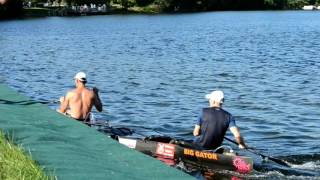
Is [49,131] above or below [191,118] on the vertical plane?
above

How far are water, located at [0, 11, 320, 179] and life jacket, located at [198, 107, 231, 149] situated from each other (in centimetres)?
126

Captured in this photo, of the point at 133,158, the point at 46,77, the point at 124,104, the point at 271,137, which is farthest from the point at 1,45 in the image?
the point at 133,158

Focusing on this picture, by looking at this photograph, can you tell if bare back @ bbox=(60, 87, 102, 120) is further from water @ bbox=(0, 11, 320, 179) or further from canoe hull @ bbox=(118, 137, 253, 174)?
water @ bbox=(0, 11, 320, 179)

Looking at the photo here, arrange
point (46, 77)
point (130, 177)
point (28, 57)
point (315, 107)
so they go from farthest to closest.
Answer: point (28, 57)
point (46, 77)
point (315, 107)
point (130, 177)

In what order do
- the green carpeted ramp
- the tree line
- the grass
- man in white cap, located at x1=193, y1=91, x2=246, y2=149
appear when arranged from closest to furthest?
the grass → the green carpeted ramp → man in white cap, located at x1=193, y1=91, x2=246, y2=149 → the tree line

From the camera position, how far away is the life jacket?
1263 centimetres

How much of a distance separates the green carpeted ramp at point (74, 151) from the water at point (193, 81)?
195 inches

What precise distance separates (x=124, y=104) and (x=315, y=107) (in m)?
6.91

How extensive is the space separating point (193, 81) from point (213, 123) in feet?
55.5

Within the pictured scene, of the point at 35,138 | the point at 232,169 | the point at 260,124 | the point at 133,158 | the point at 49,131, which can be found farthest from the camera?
the point at 260,124

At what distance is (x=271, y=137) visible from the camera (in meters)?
17.5

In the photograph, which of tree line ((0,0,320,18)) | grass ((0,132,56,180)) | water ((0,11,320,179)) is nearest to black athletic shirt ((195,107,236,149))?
water ((0,11,320,179))

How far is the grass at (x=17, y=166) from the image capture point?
20.8 feet

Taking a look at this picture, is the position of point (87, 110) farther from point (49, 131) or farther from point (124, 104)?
point (124, 104)
